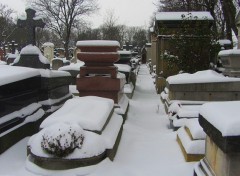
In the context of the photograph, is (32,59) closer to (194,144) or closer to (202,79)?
(202,79)

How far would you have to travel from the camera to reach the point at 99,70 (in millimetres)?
7875

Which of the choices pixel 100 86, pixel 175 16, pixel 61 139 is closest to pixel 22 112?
pixel 61 139

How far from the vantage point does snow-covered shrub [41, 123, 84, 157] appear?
441cm

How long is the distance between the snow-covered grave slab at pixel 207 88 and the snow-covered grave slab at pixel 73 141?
3.55 m

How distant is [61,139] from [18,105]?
202cm

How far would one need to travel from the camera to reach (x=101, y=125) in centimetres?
513

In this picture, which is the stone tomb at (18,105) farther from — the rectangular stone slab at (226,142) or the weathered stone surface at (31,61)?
the rectangular stone slab at (226,142)

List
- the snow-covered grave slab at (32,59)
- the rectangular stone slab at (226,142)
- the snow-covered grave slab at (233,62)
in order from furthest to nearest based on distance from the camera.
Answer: the snow-covered grave slab at (233,62), the snow-covered grave slab at (32,59), the rectangular stone slab at (226,142)

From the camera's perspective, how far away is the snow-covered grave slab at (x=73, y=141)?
14.6ft

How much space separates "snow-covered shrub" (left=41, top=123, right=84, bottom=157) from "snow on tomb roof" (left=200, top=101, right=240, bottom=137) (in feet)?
5.35

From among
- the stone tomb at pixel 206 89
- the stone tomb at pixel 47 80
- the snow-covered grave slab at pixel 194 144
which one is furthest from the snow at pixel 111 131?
the stone tomb at pixel 206 89

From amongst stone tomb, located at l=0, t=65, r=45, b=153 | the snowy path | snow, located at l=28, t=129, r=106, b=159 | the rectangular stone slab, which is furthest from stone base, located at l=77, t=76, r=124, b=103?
the rectangular stone slab

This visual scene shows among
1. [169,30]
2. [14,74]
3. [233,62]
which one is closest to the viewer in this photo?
[14,74]

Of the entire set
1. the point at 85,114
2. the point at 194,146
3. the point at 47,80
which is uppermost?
the point at 47,80
